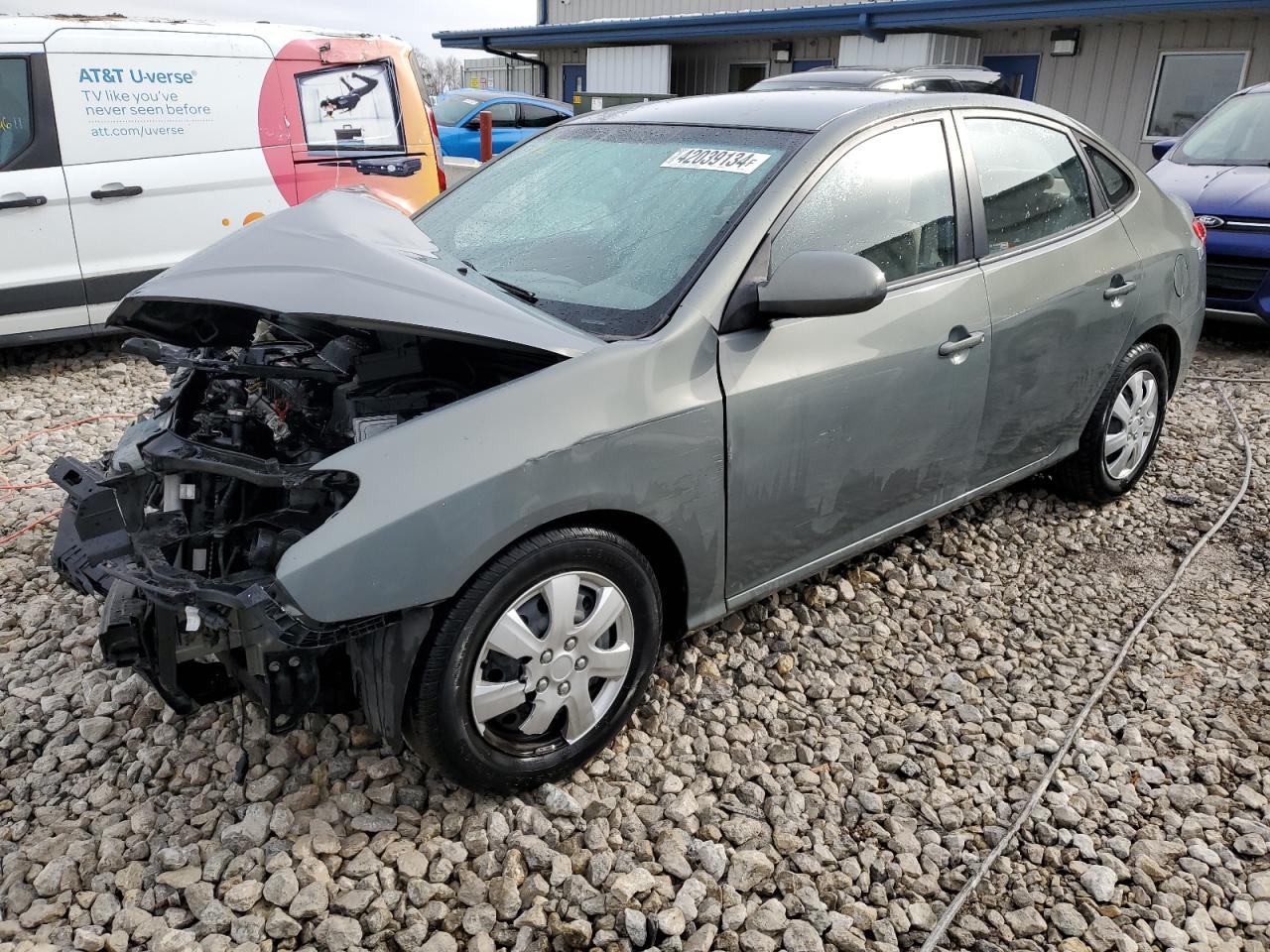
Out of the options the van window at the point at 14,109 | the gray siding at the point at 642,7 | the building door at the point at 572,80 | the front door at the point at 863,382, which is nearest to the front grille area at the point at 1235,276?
the front door at the point at 863,382

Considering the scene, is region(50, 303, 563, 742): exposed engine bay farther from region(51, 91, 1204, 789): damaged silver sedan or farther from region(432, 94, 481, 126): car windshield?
region(432, 94, 481, 126): car windshield

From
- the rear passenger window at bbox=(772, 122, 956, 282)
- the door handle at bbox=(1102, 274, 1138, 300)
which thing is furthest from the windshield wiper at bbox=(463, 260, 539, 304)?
the door handle at bbox=(1102, 274, 1138, 300)

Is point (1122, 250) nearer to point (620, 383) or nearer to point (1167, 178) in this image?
point (620, 383)

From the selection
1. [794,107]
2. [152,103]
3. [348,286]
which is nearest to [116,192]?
[152,103]

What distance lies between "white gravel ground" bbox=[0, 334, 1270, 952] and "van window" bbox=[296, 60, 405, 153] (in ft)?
12.4

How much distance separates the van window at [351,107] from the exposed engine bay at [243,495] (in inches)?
149

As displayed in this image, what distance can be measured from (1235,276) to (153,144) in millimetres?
7061

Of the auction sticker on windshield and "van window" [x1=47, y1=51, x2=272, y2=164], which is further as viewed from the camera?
"van window" [x1=47, y1=51, x2=272, y2=164]

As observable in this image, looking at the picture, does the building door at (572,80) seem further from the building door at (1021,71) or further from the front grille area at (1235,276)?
the front grille area at (1235,276)

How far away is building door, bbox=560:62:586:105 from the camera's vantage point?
19234 millimetres

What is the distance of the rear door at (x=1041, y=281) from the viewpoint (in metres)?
3.31

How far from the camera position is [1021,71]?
1342cm

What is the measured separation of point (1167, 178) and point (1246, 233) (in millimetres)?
1016

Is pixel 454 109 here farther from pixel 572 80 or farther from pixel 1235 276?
pixel 1235 276
